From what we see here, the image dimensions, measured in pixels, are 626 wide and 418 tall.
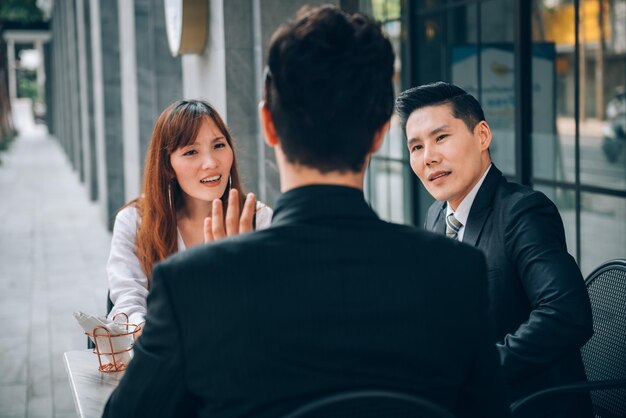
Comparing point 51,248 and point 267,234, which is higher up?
point 267,234

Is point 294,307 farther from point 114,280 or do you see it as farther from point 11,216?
point 11,216

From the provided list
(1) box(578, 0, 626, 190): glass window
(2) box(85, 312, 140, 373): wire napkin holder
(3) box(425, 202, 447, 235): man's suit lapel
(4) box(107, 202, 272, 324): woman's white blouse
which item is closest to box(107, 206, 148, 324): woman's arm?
(4) box(107, 202, 272, 324): woman's white blouse

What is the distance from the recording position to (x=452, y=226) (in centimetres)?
274

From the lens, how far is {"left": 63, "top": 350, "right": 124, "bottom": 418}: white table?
7.36 feet

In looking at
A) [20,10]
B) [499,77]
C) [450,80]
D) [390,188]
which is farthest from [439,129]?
[20,10]

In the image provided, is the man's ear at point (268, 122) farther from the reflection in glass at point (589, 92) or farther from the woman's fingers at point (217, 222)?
the reflection in glass at point (589, 92)

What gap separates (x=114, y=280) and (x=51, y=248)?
7857 millimetres

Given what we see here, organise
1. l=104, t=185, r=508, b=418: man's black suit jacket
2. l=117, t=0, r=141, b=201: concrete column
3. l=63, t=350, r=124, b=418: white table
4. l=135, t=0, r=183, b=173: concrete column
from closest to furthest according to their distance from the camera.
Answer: l=104, t=185, r=508, b=418: man's black suit jacket
l=63, t=350, r=124, b=418: white table
l=135, t=0, r=183, b=173: concrete column
l=117, t=0, r=141, b=201: concrete column

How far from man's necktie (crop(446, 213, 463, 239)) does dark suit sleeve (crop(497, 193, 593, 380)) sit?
0.34 metres

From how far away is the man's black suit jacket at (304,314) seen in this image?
1349mm

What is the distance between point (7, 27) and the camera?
1451 inches

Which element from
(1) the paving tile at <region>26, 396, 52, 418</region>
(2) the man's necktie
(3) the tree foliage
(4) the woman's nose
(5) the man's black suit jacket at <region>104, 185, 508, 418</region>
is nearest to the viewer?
(5) the man's black suit jacket at <region>104, 185, 508, 418</region>

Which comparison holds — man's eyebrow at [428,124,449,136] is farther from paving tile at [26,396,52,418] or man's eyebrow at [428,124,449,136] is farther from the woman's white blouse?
paving tile at [26,396,52,418]

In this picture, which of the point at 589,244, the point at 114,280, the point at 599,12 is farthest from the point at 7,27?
the point at 114,280
